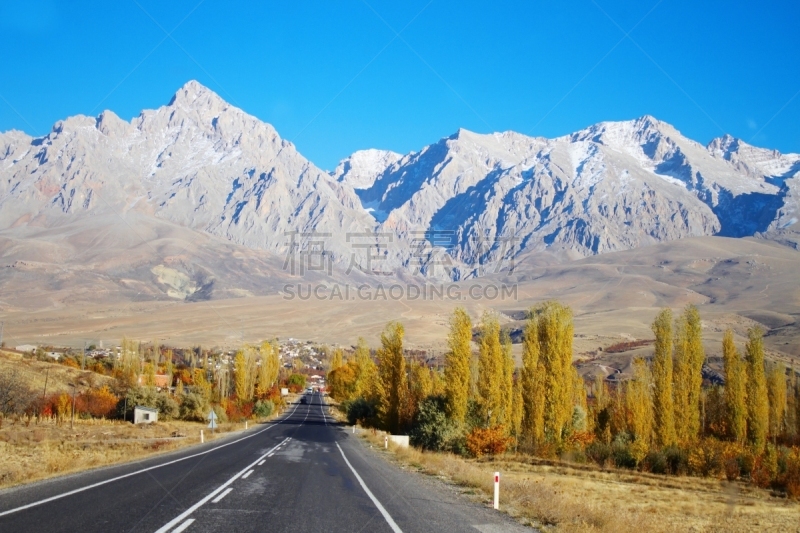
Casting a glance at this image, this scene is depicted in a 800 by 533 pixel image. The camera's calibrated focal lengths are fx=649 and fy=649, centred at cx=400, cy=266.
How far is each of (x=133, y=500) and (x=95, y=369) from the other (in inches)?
3958

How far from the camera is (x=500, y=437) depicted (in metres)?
49.5

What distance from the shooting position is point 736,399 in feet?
187

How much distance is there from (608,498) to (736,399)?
3270 centimetres

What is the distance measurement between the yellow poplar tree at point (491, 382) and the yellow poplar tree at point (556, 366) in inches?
143

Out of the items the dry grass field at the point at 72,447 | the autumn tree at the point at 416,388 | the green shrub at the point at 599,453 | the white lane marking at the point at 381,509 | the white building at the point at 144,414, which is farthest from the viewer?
the white building at the point at 144,414

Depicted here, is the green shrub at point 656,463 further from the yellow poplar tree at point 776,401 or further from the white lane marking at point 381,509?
the white lane marking at point 381,509

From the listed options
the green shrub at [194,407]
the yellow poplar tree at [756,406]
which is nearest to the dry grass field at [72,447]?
the green shrub at [194,407]

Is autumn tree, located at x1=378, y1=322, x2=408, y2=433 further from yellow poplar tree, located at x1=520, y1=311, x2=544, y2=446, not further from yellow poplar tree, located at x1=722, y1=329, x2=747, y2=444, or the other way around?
yellow poplar tree, located at x1=722, y1=329, x2=747, y2=444

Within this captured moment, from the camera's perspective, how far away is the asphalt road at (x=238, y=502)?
12.2 meters

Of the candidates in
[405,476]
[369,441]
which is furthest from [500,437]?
[405,476]

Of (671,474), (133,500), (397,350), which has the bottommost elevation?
(671,474)

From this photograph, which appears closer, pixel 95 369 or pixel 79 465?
pixel 79 465

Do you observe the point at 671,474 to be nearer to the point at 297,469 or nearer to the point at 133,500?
the point at 297,469

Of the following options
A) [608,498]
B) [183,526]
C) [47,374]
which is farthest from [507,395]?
[47,374]
